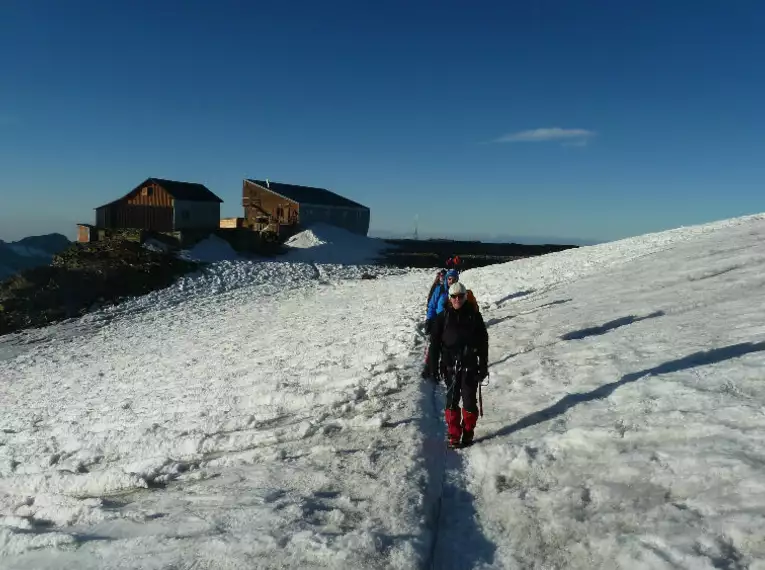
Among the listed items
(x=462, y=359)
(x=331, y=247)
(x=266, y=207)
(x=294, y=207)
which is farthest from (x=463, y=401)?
(x=266, y=207)

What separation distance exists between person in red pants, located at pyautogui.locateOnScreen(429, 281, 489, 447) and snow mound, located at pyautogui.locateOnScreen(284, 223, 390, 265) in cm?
3276

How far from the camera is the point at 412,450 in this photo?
6.90 m

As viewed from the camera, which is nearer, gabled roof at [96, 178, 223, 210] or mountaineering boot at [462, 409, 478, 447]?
mountaineering boot at [462, 409, 478, 447]

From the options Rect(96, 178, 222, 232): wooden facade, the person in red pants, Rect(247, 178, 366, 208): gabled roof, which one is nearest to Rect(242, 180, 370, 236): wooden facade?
Rect(247, 178, 366, 208): gabled roof

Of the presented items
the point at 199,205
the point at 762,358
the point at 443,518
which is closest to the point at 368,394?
the point at 443,518

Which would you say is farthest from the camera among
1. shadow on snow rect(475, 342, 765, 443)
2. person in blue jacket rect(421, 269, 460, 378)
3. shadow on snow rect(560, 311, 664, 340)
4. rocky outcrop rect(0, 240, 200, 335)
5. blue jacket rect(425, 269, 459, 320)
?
rocky outcrop rect(0, 240, 200, 335)

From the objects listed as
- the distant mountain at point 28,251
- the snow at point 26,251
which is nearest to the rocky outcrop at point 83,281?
the distant mountain at point 28,251

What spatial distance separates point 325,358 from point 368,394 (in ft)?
12.6

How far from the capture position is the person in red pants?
267 inches

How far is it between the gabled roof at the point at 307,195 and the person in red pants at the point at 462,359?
46.5 metres

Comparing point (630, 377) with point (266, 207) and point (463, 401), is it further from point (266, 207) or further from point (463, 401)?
point (266, 207)

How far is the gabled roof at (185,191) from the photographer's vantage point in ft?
149

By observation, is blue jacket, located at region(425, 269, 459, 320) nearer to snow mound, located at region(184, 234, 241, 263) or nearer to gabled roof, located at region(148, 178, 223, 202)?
snow mound, located at region(184, 234, 241, 263)

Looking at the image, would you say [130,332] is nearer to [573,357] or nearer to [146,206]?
[573,357]
